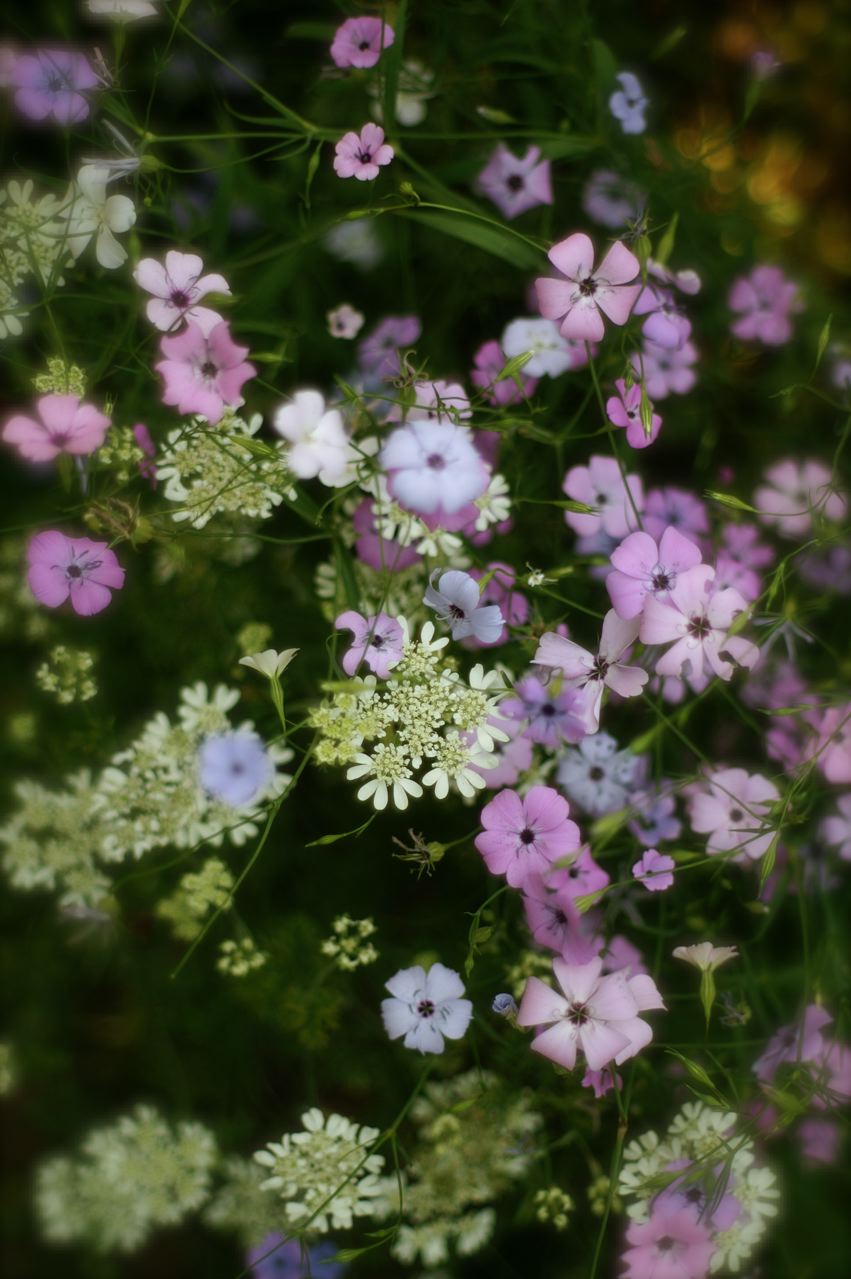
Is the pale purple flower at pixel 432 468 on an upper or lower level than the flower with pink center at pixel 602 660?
upper

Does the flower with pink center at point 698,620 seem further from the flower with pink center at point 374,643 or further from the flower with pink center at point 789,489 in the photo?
the flower with pink center at point 789,489

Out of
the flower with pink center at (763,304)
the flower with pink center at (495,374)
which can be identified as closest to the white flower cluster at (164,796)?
the flower with pink center at (495,374)

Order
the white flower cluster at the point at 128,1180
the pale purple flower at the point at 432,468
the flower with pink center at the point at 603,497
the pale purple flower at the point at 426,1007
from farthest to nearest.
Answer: the white flower cluster at the point at 128,1180 < the flower with pink center at the point at 603,497 < the pale purple flower at the point at 426,1007 < the pale purple flower at the point at 432,468

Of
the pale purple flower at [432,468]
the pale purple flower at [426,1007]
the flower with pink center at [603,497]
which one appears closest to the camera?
the pale purple flower at [432,468]

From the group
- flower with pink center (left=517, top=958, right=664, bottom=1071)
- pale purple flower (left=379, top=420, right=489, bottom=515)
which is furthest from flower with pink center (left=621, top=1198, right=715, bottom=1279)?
pale purple flower (left=379, top=420, right=489, bottom=515)

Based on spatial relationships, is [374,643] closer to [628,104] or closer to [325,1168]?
[325,1168]

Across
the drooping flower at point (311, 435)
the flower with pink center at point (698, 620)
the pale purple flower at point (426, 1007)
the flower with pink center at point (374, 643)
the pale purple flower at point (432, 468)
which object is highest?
the drooping flower at point (311, 435)
